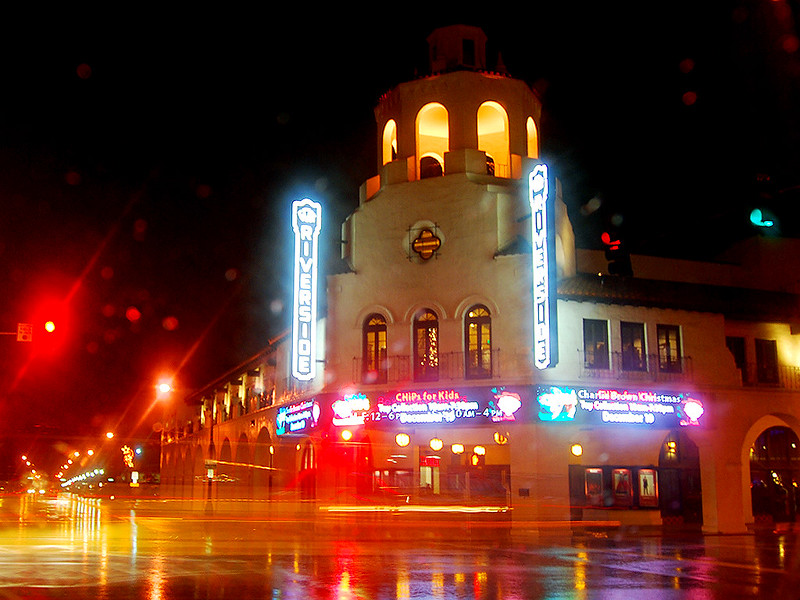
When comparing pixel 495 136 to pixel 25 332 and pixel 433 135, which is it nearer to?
pixel 433 135

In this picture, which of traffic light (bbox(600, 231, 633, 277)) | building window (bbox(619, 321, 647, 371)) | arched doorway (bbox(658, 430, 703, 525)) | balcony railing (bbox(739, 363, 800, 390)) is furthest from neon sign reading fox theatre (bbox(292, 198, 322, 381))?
balcony railing (bbox(739, 363, 800, 390))

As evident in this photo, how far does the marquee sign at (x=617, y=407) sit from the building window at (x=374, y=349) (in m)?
5.30

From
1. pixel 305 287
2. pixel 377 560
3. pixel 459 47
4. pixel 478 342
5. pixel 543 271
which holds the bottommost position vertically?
pixel 377 560

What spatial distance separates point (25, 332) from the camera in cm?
2108

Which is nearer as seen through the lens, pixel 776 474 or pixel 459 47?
pixel 459 47

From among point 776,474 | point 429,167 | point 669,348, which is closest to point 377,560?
point 669,348

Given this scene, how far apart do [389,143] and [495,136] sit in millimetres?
3859

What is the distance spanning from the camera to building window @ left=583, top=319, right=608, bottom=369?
89.1ft

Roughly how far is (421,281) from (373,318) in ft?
6.86

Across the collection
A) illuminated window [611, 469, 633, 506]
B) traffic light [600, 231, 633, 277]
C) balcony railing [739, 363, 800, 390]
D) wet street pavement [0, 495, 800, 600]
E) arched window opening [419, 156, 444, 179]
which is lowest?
wet street pavement [0, 495, 800, 600]

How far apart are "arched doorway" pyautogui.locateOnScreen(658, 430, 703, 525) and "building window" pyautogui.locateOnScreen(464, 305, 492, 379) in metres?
7.58

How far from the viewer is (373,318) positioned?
28.8 m

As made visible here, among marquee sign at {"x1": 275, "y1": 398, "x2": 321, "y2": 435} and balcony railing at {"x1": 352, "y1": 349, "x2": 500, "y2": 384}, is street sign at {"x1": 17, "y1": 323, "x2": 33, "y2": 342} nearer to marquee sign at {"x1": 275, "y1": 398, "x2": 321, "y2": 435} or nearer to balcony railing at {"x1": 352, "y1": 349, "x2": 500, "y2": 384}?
marquee sign at {"x1": 275, "y1": 398, "x2": 321, "y2": 435}

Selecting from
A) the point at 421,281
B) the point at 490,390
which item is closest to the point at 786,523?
the point at 490,390
